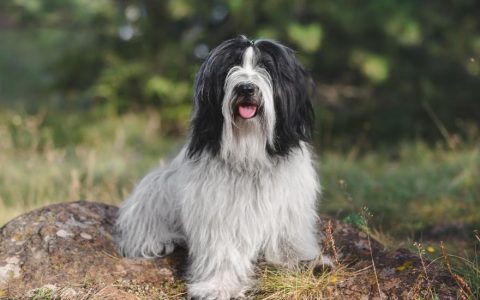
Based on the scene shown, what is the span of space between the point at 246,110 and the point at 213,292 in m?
0.95

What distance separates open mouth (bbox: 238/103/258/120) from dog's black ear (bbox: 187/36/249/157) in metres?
0.12

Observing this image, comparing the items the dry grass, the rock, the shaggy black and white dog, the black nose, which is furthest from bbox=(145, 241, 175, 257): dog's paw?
the black nose

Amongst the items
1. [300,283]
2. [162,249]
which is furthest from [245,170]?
[162,249]

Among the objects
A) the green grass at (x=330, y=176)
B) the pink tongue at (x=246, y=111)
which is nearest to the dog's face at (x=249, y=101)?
Answer: the pink tongue at (x=246, y=111)

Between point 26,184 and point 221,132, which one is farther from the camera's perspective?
point 26,184

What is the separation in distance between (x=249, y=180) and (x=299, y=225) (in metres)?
0.37

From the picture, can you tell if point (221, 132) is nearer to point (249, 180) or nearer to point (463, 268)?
point (249, 180)

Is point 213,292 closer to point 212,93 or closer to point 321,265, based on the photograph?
point 321,265

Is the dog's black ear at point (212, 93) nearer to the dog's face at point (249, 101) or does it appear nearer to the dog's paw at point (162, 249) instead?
the dog's face at point (249, 101)

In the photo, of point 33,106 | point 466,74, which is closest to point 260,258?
point 466,74

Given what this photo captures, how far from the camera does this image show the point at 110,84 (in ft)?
28.1

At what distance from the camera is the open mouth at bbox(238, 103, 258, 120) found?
9.74ft

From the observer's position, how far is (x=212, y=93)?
3.09 metres

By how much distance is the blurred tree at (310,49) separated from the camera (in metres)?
7.59
